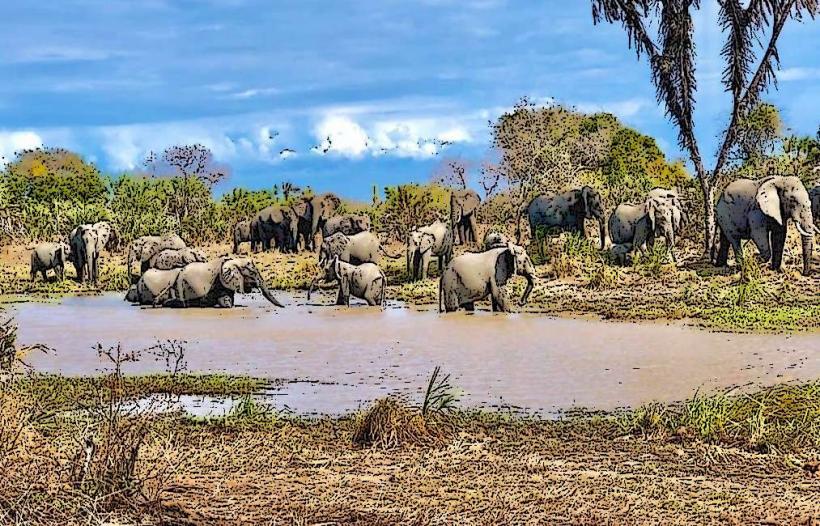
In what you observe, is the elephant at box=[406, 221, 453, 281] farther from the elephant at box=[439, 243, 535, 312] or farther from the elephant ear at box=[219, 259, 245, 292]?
the elephant at box=[439, 243, 535, 312]

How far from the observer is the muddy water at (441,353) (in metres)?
10.4

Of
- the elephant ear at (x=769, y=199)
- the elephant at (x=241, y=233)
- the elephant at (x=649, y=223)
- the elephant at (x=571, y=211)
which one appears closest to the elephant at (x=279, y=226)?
the elephant at (x=241, y=233)

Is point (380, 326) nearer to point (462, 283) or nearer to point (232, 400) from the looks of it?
point (462, 283)

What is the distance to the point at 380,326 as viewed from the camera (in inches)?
641

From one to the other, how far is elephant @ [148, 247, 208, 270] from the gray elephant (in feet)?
9.14

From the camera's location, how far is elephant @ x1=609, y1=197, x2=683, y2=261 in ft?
74.0

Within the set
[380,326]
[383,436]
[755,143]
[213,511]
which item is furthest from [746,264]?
[755,143]

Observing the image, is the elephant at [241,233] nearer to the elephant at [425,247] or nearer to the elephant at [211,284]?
the elephant at [425,247]

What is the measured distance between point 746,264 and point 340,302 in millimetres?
6849

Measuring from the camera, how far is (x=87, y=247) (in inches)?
964

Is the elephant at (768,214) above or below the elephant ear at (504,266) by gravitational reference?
above

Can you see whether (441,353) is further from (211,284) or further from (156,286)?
(156,286)

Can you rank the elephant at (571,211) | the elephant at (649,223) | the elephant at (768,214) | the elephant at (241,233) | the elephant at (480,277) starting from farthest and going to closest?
the elephant at (241,233)
the elephant at (571,211)
the elephant at (649,223)
the elephant at (768,214)
the elephant at (480,277)

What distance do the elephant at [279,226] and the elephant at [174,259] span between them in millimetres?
9187
